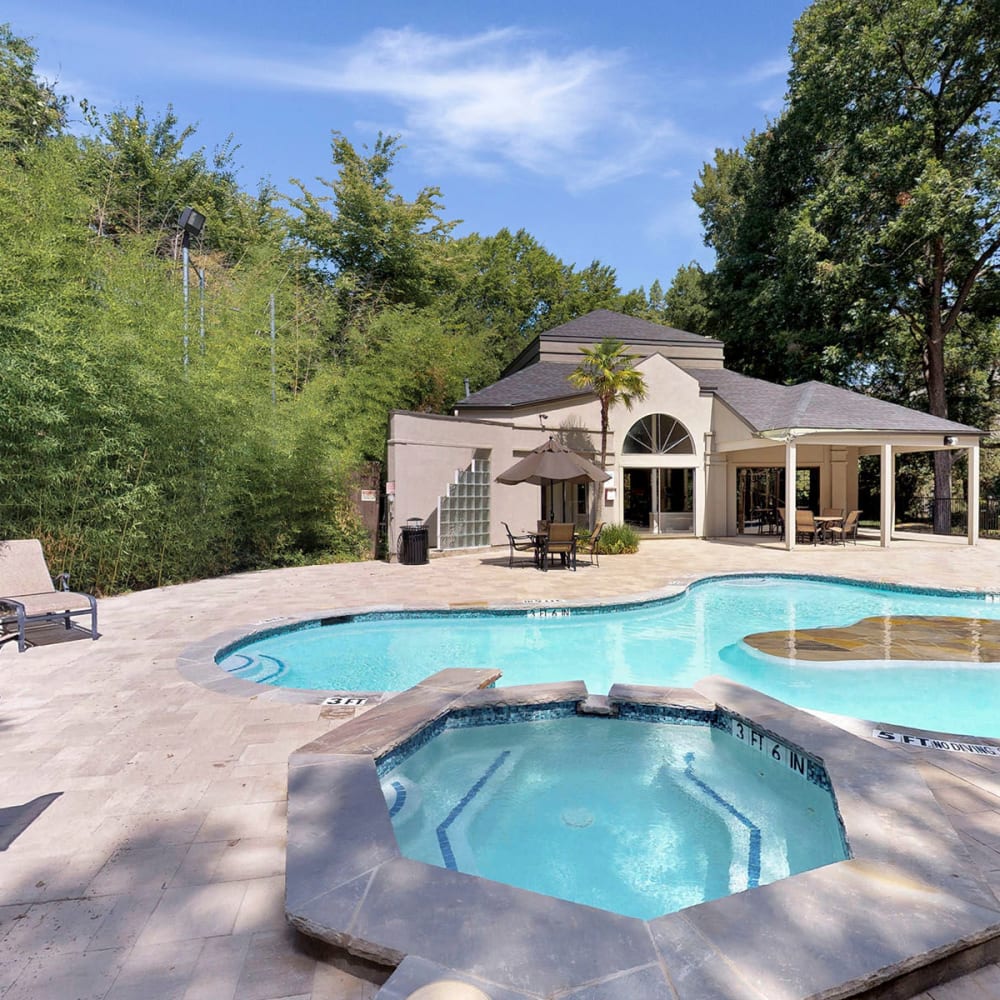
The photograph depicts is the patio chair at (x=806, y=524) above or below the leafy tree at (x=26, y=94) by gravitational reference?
below

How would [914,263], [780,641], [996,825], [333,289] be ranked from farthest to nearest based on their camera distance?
[333,289] < [914,263] < [780,641] < [996,825]

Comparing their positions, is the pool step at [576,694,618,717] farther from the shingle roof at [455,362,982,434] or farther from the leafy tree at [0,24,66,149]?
the leafy tree at [0,24,66,149]

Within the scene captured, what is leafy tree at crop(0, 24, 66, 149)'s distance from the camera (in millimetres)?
16266

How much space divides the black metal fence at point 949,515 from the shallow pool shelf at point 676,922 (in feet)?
60.1

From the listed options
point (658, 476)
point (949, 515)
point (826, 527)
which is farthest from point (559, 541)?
point (949, 515)

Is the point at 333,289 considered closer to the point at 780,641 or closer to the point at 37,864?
the point at 780,641

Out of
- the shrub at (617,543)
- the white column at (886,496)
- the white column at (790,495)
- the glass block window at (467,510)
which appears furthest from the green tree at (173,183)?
the white column at (886,496)

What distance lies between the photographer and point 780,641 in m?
7.03

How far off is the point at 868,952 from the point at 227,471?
9.68 metres

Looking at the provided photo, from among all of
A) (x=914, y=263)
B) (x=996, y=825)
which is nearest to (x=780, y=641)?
(x=996, y=825)

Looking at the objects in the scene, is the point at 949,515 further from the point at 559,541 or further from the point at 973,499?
the point at 559,541

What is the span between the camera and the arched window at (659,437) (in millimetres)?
17203

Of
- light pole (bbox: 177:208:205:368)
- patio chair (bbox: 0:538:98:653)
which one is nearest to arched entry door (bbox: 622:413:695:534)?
light pole (bbox: 177:208:205:368)

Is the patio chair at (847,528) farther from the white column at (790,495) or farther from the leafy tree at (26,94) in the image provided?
the leafy tree at (26,94)
